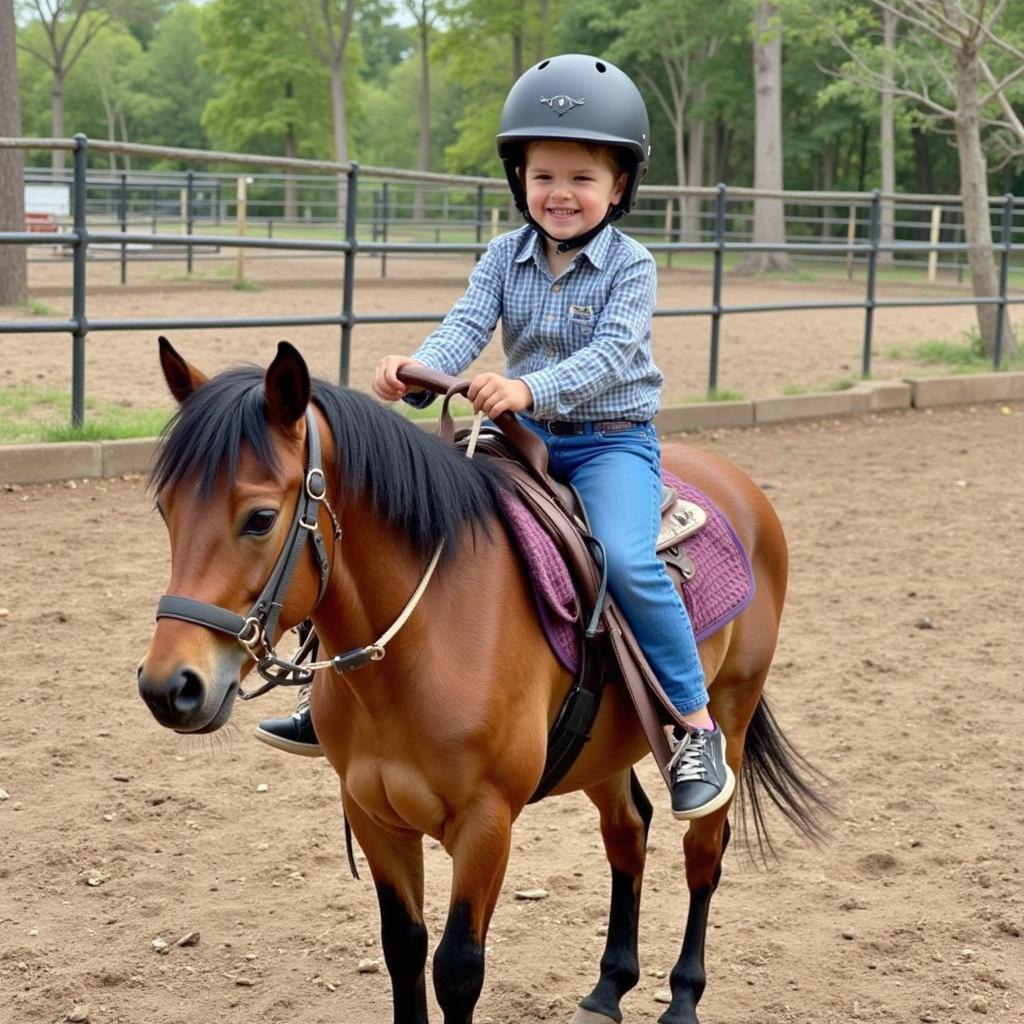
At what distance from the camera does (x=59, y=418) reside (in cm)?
877

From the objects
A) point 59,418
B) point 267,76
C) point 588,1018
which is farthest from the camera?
point 267,76

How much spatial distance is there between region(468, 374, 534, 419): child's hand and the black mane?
0.36 feet

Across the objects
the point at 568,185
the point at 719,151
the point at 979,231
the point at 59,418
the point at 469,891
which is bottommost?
the point at 469,891

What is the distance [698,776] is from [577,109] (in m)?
1.42

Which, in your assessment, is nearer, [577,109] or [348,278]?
[577,109]

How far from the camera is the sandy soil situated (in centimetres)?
1139

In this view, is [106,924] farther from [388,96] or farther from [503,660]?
[388,96]

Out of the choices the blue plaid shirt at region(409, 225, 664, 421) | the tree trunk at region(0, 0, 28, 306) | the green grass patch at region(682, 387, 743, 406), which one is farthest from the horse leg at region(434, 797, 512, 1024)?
the tree trunk at region(0, 0, 28, 306)

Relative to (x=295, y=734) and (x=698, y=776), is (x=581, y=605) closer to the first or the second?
(x=698, y=776)

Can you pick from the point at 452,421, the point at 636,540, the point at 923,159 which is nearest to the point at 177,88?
the point at 923,159

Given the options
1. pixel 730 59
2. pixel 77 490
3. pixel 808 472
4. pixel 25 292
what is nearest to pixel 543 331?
pixel 77 490

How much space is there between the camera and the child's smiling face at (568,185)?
2.97 meters

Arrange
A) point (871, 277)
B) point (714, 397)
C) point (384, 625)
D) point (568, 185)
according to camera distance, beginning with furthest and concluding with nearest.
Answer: point (871, 277), point (714, 397), point (568, 185), point (384, 625)

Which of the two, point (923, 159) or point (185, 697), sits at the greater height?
point (923, 159)
